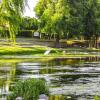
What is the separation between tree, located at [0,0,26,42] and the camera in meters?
48.1

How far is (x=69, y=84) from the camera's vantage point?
24.4 meters

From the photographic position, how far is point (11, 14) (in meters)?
48.9

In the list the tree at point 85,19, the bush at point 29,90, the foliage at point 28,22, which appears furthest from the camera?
the tree at point 85,19

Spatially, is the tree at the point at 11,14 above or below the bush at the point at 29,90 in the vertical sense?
above

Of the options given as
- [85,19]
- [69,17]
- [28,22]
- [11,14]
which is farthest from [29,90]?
[85,19]

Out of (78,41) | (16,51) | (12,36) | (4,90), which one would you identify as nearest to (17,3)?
(12,36)

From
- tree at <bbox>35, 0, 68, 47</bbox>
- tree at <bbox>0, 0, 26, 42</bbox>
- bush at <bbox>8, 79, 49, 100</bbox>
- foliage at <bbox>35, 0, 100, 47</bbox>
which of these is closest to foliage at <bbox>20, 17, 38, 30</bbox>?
tree at <bbox>35, 0, 68, 47</bbox>

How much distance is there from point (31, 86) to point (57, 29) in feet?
205

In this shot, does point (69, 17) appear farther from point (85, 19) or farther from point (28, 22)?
point (28, 22)

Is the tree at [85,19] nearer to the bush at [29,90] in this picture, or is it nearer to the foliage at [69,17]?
the foliage at [69,17]

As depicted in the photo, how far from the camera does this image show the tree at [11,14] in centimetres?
4807

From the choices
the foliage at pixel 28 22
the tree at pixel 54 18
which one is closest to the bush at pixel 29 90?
the foliage at pixel 28 22

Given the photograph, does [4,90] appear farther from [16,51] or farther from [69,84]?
[16,51]

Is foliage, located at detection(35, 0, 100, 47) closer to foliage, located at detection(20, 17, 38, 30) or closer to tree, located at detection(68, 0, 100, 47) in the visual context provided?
tree, located at detection(68, 0, 100, 47)
